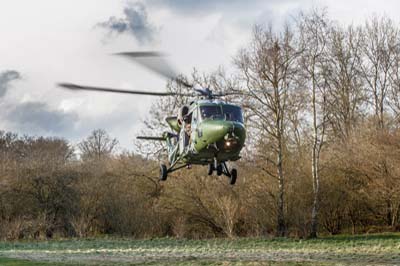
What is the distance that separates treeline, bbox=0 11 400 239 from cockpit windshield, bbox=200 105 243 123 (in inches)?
442

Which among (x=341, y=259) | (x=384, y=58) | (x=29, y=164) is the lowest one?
(x=341, y=259)

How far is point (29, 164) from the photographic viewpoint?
1321 inches

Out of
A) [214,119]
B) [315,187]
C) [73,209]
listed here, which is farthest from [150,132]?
[214,119]

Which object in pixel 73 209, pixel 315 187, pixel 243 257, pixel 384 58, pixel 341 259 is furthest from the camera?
pixel 384 58

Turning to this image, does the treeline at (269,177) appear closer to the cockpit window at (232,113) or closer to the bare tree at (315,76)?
the bare tree at (315,76)

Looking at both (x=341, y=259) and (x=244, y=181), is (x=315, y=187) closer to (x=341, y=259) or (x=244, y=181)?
(x=244, y=181)

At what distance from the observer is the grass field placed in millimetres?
16406

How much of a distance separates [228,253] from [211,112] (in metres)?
7.11

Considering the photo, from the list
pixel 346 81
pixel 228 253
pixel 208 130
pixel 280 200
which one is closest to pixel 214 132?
pixel 208 130

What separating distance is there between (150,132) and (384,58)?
52.2 ft

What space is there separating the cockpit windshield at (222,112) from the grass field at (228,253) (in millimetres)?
4182

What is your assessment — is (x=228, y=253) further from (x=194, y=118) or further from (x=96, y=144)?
(x=96, y=144)

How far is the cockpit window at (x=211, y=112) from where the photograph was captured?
15.0m

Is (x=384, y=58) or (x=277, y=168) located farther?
(x=384, y=58)
